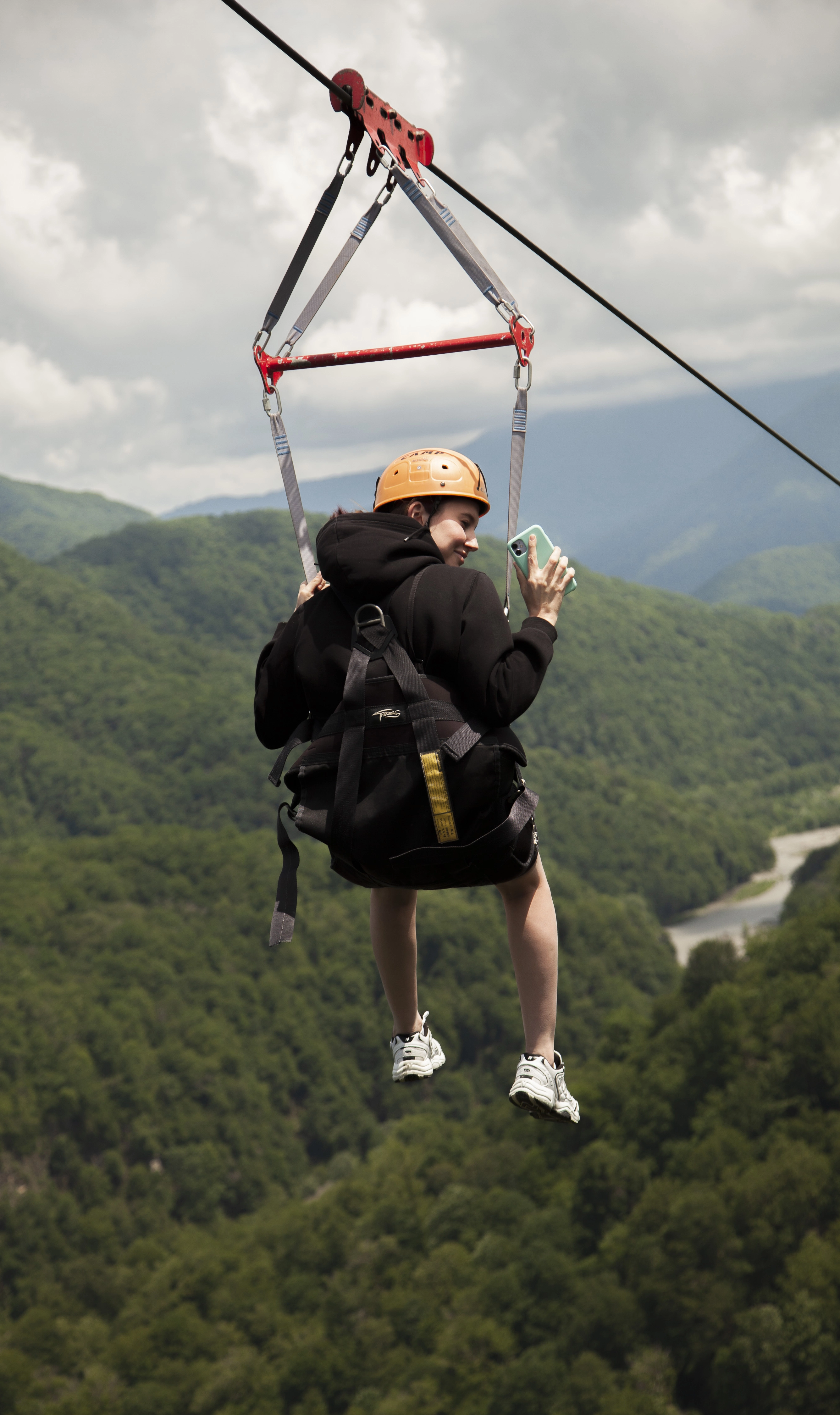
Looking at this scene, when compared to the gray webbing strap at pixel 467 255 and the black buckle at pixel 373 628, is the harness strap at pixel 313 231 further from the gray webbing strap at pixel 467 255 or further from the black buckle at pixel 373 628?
the black buckle at pixel 373 628

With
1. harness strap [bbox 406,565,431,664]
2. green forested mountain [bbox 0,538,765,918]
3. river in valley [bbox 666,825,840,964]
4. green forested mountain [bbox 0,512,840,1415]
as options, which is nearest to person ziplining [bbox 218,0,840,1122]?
harness strap [bbox 406,565,431,664]

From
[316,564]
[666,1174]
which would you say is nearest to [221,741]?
[666,1174]

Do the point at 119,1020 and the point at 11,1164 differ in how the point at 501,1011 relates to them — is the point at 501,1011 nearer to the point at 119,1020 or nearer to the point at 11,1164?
the point at 119,1020

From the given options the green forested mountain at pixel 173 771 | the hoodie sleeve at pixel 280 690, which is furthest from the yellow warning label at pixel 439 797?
the green forested mountain at pixel 173 771

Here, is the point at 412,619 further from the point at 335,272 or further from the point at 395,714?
the point at 335,272

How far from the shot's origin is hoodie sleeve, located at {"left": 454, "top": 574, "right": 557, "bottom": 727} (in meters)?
3.50

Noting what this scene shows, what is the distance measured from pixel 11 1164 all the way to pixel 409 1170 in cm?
3062

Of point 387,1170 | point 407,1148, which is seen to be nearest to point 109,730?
→ point 407,1148

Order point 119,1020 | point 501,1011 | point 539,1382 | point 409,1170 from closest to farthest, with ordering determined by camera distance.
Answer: point 539,1382, point 409,1170, point 119,1020, point 501,1011

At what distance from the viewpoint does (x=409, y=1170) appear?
80.8 metres

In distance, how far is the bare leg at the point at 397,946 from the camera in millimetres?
4383

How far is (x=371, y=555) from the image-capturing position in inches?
141

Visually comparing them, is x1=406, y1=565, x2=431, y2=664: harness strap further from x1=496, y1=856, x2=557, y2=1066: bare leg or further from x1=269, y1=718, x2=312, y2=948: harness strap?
x1=496, y1=856, x2=557, y2=1066: bare leg

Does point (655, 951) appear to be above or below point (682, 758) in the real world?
below
